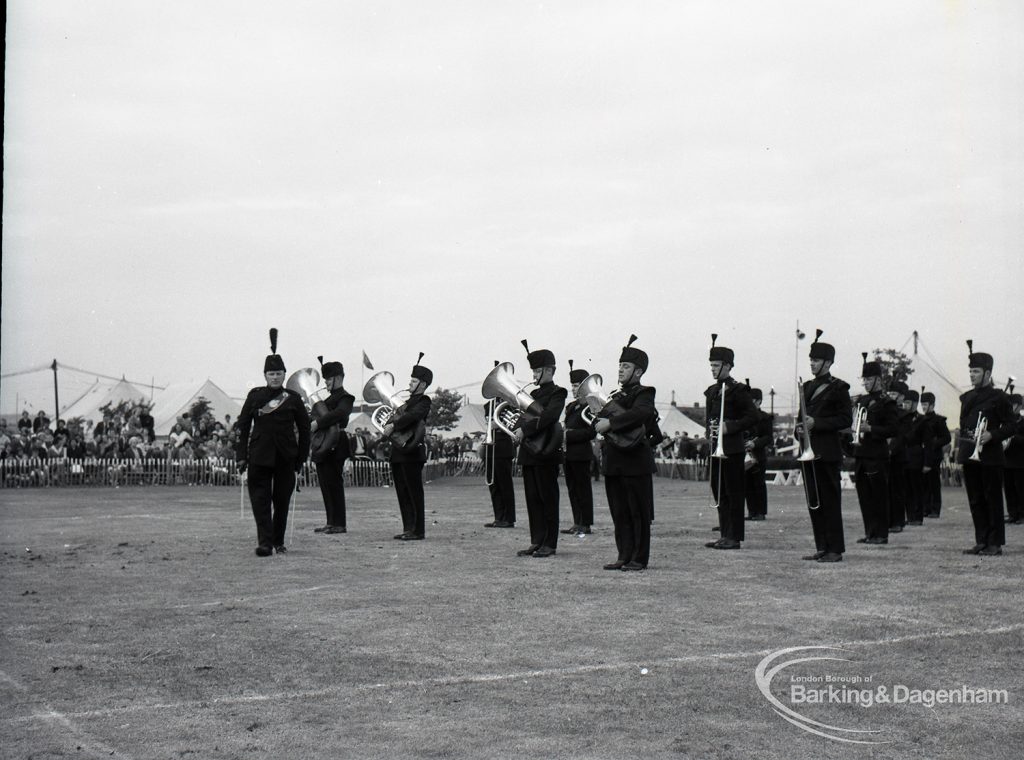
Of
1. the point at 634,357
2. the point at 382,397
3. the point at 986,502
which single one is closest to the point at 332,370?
the point at 382,397

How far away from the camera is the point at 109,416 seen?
4084cm

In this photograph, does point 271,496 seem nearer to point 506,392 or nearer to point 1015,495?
point 506,392

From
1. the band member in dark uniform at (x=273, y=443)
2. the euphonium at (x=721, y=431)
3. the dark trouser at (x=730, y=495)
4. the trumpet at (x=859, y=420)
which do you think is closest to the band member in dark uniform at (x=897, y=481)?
the trumpet at (x=859, y=420)

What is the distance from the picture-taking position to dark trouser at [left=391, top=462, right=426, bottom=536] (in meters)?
16.4

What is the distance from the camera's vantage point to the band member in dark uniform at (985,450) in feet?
47.8

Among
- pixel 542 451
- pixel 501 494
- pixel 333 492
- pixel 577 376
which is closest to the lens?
pixel 542 451

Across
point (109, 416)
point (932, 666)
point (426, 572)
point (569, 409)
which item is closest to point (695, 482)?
point (109, 416)

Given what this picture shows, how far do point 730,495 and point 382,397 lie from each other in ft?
18.2

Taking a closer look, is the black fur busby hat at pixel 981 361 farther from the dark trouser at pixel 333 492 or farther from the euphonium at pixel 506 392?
the dark trouser at pixel 333 492

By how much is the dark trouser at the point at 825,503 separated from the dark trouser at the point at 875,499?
256 centimetres

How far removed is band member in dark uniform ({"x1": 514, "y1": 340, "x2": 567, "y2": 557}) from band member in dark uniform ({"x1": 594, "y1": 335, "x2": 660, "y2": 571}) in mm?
1286

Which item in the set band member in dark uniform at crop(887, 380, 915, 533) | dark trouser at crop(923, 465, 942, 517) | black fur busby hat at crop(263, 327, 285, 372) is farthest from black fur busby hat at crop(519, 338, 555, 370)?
dark trouser at crop(923, 465, 942, 517)

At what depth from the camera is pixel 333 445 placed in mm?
18078

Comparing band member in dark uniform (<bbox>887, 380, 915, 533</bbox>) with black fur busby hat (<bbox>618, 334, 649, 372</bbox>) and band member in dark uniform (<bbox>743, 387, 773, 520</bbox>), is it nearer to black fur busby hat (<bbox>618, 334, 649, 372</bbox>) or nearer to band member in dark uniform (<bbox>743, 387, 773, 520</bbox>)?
band member in dark uniform (<bbox>743, 387, 773, 520</bbox>)
